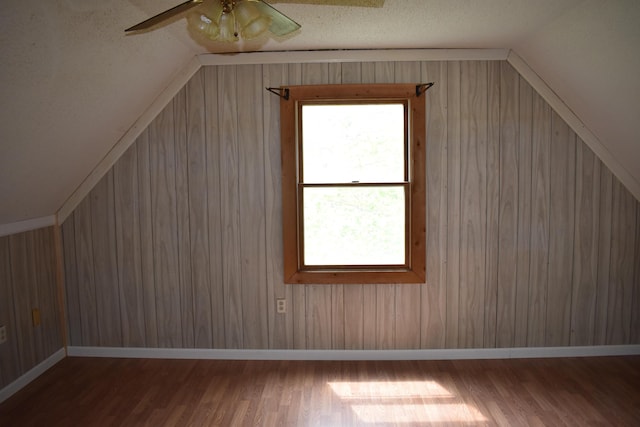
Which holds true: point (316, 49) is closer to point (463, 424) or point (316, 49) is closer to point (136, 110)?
point (136, 110)

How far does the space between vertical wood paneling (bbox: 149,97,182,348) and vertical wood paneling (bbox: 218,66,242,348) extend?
0.38m

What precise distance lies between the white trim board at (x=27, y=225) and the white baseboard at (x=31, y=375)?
3.30 feet

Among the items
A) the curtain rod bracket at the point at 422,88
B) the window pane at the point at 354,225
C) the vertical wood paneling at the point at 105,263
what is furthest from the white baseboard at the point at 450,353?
the curtain rod bracket at the point at 422,88

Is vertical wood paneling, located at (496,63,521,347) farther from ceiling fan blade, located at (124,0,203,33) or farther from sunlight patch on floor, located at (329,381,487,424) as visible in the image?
ceiling fan blade, located at (124,0,203,33)

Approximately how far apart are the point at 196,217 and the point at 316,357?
1.45 meters

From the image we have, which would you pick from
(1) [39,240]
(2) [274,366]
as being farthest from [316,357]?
(1) [39,240]

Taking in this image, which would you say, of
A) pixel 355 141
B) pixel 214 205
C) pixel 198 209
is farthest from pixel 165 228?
pixel 355 141

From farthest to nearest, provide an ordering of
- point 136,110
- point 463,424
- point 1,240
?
point 136,110 < point 1,240 < point 463,424

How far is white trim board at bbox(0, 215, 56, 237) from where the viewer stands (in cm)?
270

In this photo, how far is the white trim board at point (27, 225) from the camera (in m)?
2.70

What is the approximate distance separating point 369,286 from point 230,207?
1.25m

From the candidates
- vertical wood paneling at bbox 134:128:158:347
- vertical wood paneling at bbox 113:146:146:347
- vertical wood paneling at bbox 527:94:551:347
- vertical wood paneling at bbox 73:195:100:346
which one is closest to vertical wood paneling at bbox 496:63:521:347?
vertical wood paneling at bbox 527:94:551:347

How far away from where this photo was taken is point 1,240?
2.67 metres

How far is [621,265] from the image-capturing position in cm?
311
